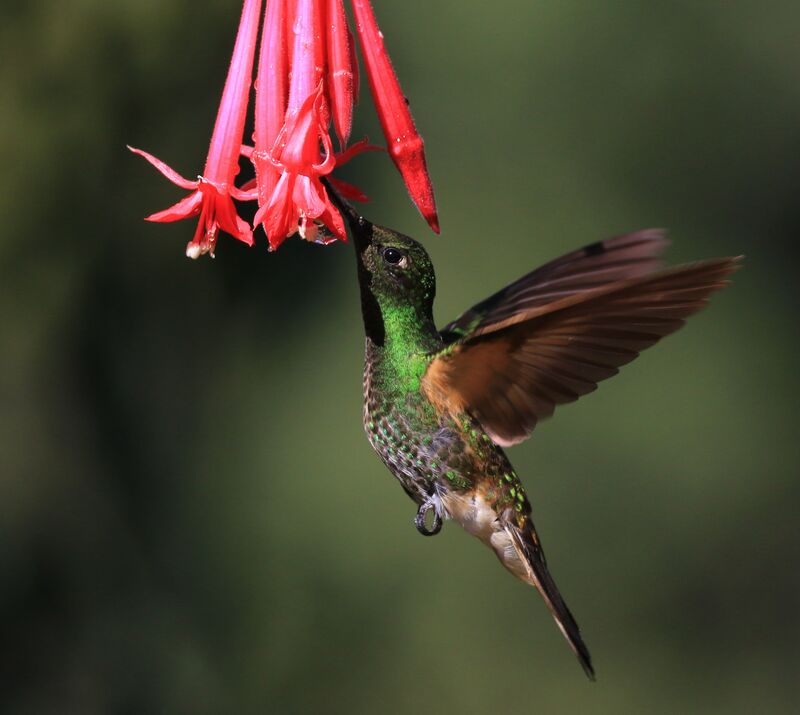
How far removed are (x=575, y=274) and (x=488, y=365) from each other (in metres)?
0.20

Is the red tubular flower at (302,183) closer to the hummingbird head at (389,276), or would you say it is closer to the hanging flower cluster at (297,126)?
the hanging flower cluster at (297,126)

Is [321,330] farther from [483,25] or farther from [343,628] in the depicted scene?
[483,25]

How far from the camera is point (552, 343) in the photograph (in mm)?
1307

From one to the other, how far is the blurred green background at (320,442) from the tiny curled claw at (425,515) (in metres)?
1.69

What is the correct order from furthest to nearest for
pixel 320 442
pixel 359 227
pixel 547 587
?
1. pixel 320 442
2. pixel 547 587
3. pixel 359 227

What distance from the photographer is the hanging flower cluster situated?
102cm

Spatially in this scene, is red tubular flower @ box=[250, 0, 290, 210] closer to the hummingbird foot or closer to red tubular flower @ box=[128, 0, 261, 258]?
red tubular flower @ box=[128, 0, 261, 258]

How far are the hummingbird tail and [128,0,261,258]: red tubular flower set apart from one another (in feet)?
2.08

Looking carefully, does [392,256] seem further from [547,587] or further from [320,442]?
[320,442]

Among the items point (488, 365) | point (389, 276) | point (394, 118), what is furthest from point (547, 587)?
point (394, 118)

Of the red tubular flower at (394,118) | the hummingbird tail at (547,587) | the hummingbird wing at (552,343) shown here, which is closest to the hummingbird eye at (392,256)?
the hummingbird wing at (552,343)

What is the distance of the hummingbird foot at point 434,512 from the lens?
145 cm

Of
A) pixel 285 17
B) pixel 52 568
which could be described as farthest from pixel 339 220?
pixel 52 568

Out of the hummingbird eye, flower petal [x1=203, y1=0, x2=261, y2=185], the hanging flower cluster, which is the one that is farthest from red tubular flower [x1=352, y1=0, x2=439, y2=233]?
the hummingbird eye
